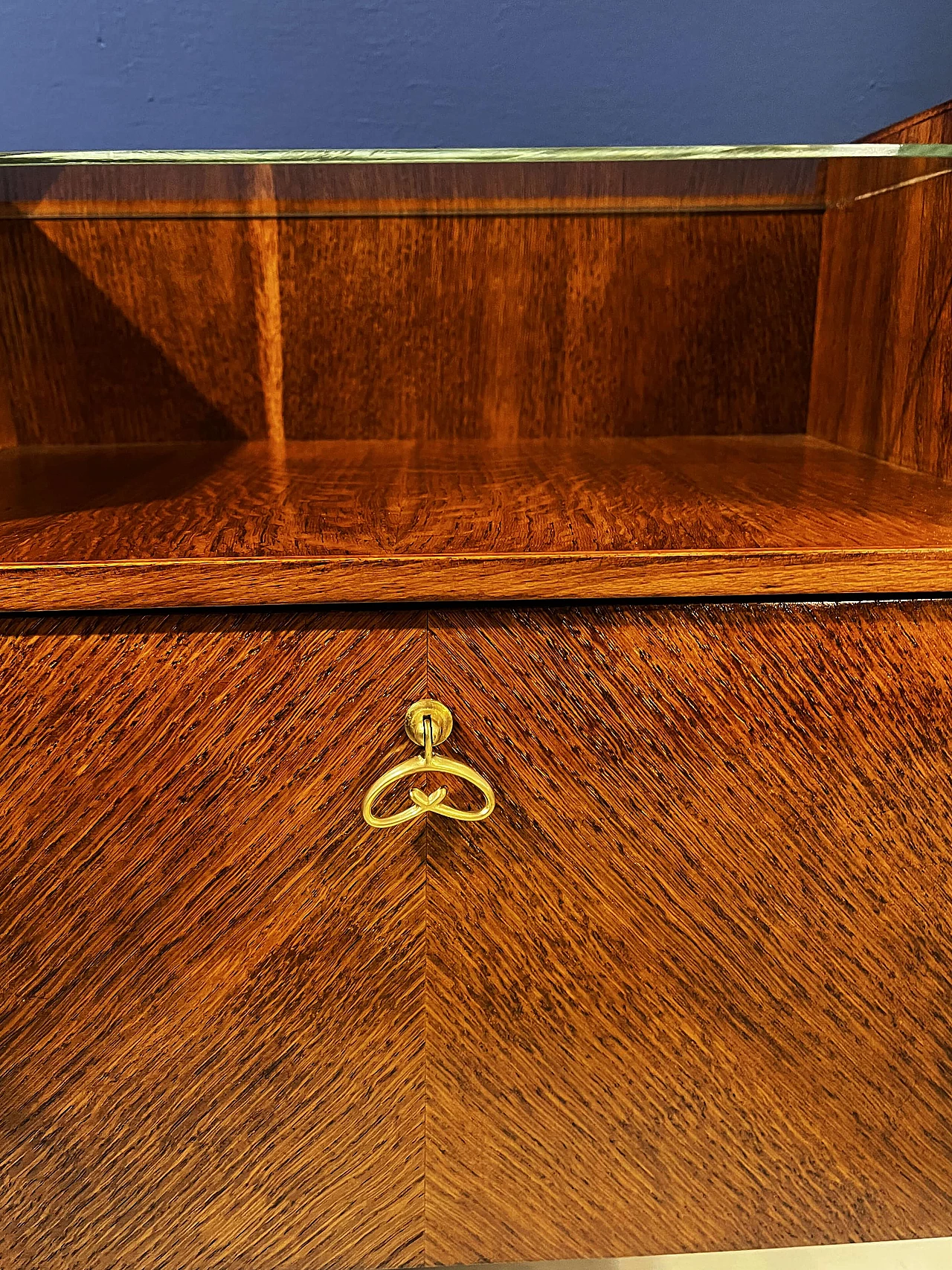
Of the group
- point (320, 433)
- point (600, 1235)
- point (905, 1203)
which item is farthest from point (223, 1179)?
point (320, 433)

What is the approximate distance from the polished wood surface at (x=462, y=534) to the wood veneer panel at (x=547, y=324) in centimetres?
15

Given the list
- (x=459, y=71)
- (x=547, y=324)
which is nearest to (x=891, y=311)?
(x=547, y=324)

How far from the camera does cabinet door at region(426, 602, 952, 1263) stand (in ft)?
1.16

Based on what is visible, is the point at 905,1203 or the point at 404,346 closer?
the point at 905,1203

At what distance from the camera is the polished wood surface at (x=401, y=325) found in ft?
2.01

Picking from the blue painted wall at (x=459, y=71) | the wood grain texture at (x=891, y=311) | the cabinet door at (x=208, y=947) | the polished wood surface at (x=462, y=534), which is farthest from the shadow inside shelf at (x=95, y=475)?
the wood grain texture at (x=891, y=311)

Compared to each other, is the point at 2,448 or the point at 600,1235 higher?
the point at 2,448

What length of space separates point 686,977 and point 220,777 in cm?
22

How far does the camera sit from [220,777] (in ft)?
1.16

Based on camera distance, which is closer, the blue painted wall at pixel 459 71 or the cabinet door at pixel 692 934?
the cabinet door at pixel 692 934

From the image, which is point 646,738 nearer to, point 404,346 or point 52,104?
point 404,346

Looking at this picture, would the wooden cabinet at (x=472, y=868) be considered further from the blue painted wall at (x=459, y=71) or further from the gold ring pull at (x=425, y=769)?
the blue painted wall at (x=459, y=71)

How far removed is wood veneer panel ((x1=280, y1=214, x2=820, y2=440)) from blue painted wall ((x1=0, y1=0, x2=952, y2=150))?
0.09 m

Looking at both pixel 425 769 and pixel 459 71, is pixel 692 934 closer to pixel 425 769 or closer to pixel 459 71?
pixel 425 769
